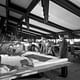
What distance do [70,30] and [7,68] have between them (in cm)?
565

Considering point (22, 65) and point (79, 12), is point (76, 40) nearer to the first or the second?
point (79, 12)

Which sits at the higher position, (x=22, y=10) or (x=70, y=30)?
(x=22, y=10)

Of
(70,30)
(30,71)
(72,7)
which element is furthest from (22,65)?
(70,30)

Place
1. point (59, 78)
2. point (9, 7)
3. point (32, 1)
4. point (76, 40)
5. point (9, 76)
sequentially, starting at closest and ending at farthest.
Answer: point (9, 76)
point (59, 78)
point (32, 1)
point (9, 7)
point (76, 40)

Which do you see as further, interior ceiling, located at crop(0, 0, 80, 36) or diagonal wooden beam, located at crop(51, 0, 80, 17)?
interior ceiling, located at crop(0, 0, 80, 36)

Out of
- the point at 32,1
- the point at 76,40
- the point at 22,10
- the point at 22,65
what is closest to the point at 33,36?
the point at 76,40

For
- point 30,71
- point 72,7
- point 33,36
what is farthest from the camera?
point 33,36

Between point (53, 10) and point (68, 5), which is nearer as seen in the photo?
point (68, 5)

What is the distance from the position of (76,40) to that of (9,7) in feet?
18.8

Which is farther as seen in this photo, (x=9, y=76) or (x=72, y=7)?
(x=72, y=7)

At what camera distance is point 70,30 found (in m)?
6.55

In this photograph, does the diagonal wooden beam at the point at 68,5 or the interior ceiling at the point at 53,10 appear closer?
the diagonal wooden beam at the point at 68,5

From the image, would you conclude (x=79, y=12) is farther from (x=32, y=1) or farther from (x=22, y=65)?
(x=22, y=65)

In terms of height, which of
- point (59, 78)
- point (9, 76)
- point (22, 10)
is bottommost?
point (59, 78)
